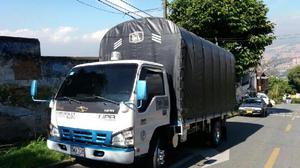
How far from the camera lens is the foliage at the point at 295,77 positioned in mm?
113600

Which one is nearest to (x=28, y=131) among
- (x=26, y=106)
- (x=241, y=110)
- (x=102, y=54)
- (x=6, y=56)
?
(x=26, y=106)

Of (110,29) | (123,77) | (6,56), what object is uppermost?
(110,29)

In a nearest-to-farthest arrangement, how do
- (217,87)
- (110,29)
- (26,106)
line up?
(110,29) < (26,106) < (217,87)

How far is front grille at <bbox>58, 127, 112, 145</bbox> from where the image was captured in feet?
22.8

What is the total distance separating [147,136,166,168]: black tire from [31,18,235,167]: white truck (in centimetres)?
2

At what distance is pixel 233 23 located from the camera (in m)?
27.5

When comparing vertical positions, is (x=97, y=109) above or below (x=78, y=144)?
above

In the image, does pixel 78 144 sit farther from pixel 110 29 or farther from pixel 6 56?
pixel 6 56

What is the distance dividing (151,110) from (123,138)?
3.21 ft

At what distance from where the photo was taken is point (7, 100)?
34.4 ft

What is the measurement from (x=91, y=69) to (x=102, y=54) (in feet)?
7.01

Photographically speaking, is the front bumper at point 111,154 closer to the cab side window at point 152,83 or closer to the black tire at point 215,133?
the cab side window at point 152,83

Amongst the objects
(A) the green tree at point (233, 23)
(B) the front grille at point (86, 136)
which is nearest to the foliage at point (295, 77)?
(A) the green tree at point (233, 23)

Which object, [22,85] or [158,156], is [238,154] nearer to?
[158,156]
